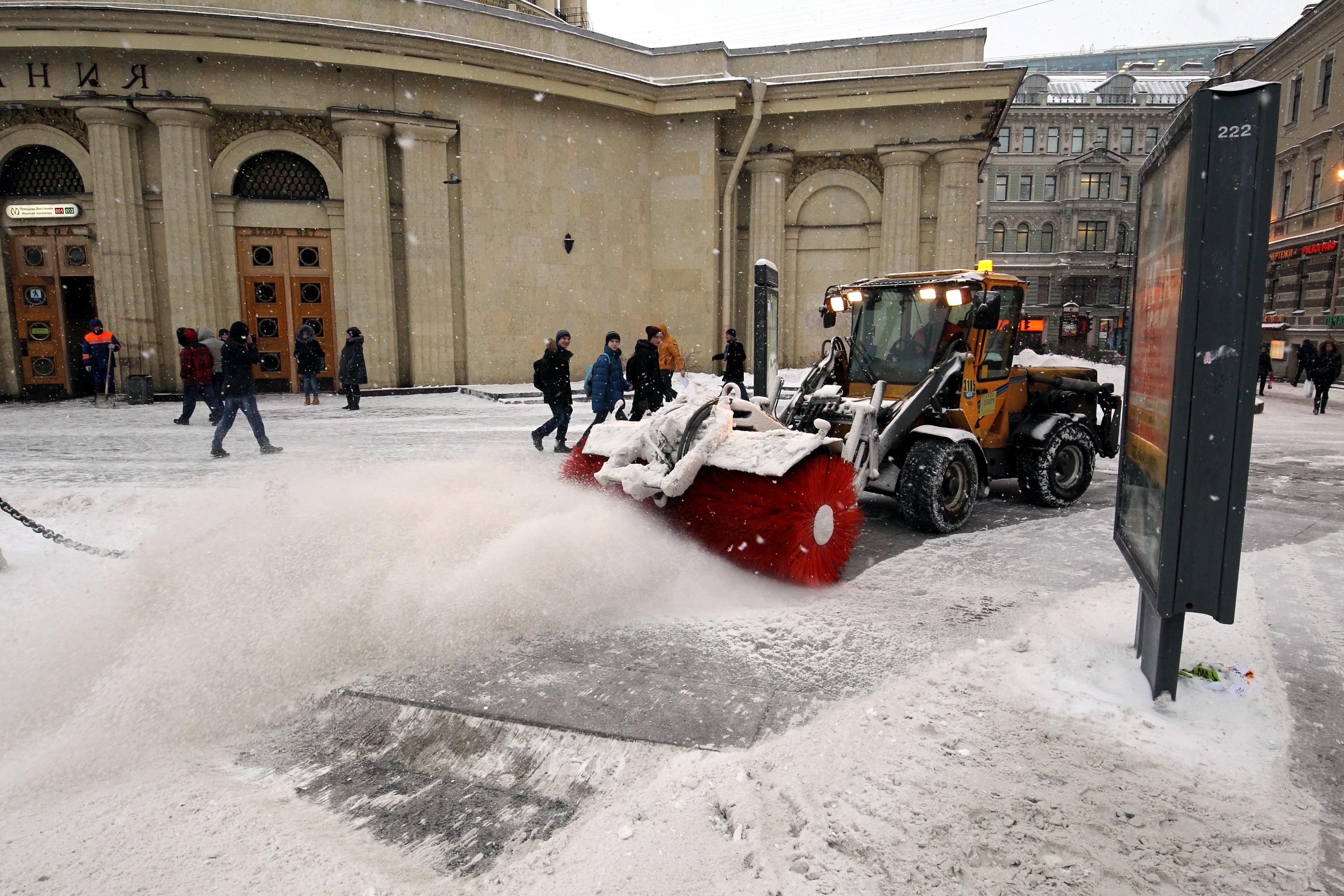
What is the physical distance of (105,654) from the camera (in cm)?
371

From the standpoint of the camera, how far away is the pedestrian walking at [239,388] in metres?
9.82

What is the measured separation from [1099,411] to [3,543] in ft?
56.6

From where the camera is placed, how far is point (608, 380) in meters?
9.81

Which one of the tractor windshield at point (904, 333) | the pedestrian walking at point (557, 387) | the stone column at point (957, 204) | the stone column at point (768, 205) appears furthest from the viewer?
the stone column at point (768, 205)

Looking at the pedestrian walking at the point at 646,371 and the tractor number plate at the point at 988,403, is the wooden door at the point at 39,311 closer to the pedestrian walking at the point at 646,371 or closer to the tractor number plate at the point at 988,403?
the pedestrian walking at the point at 646,371

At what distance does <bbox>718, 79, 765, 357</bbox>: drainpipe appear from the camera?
19.4m

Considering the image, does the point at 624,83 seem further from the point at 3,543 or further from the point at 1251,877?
the point at 1251,877

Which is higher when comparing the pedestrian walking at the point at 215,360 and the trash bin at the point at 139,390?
the pedestrian walking at the point at 215,360

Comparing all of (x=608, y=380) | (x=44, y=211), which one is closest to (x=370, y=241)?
(x=44, y=211)

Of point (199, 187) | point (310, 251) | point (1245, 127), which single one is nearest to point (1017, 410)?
point (1245, 127)

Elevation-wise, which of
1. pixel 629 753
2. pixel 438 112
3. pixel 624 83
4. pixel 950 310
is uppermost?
pixel 624 83

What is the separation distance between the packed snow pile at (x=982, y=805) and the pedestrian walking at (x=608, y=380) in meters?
6.80

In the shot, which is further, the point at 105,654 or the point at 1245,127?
the point at 105,654

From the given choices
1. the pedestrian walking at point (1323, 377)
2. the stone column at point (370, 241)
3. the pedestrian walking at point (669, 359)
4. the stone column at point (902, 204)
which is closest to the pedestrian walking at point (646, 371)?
the pedestrian walking at point (669, 359)
